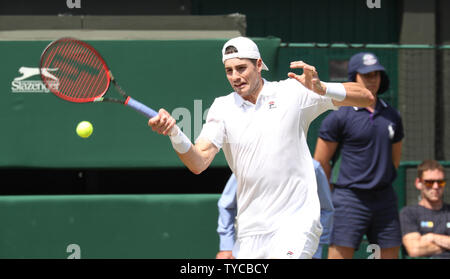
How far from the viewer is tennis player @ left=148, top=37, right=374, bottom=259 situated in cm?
519

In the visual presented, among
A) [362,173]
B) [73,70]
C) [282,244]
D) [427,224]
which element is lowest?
[427,224]

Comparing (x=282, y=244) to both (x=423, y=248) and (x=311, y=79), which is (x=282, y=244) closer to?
(x=311, y=79)

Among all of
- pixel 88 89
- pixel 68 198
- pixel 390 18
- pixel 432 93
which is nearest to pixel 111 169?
pixel 68 198

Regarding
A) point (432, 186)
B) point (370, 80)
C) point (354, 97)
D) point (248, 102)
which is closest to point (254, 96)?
point (248, 102)

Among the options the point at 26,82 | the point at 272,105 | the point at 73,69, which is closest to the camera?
the point at 272,105

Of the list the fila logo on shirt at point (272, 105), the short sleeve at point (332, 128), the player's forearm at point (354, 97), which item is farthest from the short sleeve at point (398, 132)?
the fila logo on shirt at point (272, 105)

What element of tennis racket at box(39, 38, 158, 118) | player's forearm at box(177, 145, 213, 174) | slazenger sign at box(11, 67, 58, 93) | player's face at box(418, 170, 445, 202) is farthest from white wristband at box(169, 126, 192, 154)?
player's face at box(418, 170, 445, 202)

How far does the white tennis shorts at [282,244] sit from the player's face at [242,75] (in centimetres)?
90

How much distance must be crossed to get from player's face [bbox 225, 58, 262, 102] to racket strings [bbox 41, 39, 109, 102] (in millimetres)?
1670

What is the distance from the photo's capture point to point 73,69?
23.2 feet

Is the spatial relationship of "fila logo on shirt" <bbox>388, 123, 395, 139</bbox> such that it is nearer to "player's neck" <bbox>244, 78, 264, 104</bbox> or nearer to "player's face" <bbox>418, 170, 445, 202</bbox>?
"player's face" <bbox>418, 170, 445, 202</bbox>

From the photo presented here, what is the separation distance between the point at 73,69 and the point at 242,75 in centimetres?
227

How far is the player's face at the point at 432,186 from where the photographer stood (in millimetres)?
7266

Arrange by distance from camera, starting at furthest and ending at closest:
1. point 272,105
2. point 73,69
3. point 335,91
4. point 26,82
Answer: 1. point 26,82
2. point 73,69
3. point 272,105
4. point 335,91
